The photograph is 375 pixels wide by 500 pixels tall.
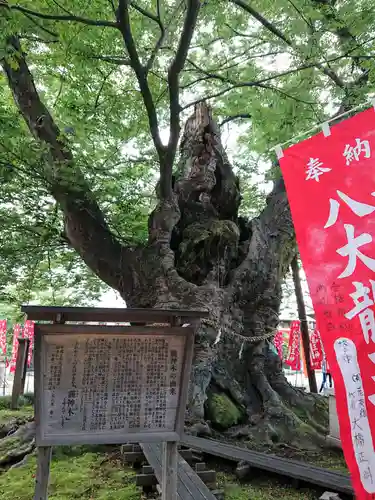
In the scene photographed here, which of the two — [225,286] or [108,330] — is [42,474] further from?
[225,286]

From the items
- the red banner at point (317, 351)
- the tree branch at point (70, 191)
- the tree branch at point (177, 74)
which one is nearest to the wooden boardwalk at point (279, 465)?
the tree branch at point (70, 191)

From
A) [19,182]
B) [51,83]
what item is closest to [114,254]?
[19,182]

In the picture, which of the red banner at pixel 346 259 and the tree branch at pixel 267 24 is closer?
the red banner at pixel 346 259

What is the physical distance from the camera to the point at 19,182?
665 cm

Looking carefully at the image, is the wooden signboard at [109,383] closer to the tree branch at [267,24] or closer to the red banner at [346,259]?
the red banner at [346,259]

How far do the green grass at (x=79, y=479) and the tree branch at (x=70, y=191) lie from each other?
289 centimetres

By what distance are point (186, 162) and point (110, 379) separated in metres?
5.78

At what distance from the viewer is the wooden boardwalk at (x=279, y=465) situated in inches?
175

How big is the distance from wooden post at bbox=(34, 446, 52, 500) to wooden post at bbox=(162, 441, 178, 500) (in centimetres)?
92

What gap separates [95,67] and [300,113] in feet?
10.7

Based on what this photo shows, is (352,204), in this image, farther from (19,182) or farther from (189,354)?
(19,182)

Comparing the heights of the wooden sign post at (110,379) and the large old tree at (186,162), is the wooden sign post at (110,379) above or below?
below

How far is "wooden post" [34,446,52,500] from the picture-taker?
3059mm

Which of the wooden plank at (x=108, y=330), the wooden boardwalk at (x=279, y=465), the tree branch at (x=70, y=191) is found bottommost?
the wooden boardwalk at (x=279, y=465)
